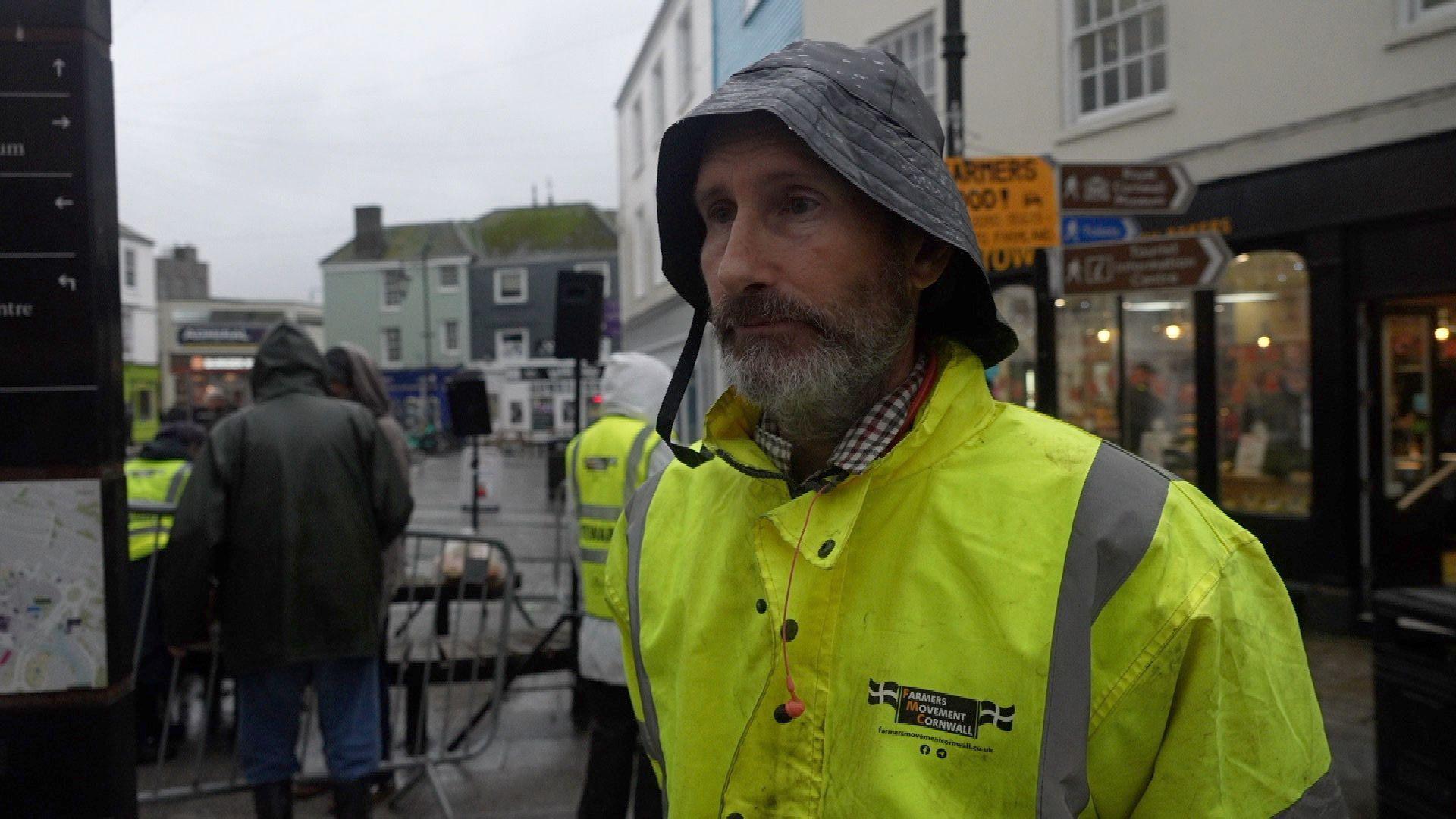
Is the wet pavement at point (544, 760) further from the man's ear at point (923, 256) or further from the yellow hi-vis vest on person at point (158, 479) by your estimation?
the man's ear at point (923, 256)

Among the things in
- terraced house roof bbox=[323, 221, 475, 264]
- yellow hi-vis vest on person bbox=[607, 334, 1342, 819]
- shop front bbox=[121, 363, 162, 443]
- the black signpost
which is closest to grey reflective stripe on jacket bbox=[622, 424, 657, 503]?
the black signpost

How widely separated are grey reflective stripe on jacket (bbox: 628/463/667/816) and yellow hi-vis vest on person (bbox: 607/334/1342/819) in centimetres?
17

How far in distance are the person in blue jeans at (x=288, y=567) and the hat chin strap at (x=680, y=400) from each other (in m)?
2.45

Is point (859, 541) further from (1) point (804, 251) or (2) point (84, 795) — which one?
(2) point (84, 795)

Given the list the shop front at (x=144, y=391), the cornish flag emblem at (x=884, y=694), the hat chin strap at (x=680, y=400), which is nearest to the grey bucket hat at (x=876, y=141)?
the hat chin strap at (x=680, y=400)

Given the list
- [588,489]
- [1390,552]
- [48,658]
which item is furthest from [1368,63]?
[48,658]

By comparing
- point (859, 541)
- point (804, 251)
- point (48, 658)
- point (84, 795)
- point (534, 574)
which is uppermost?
point (804, 251)

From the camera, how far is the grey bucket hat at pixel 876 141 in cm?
139

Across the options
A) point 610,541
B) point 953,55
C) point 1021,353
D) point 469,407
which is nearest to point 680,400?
point 610,541

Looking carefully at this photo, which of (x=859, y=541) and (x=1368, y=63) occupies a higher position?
(x=1368, y=63)

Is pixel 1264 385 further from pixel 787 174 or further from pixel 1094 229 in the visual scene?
pixel 787 174

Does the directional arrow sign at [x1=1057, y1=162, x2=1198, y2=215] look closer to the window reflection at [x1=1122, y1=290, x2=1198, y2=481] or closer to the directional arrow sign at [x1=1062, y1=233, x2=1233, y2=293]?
the directional arrow sign at [x1=1062, y1=233, x2=1233, y2=293]

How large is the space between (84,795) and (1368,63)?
346 inches

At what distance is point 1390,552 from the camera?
25.8ft
